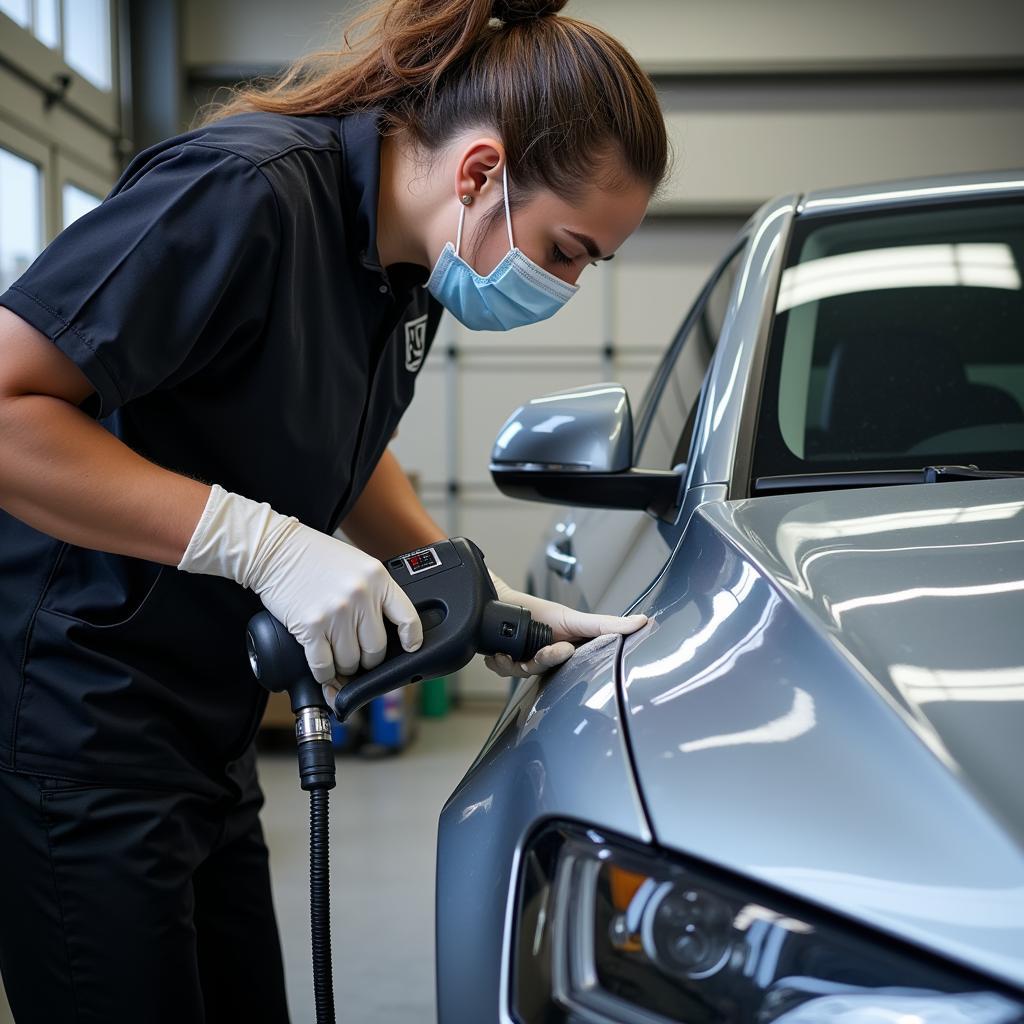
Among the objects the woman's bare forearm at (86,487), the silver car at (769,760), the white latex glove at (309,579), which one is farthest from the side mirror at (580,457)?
the woman's bare forearm at (86,487)

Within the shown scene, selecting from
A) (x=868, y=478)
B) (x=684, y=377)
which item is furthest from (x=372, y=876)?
(x=868, y=478)

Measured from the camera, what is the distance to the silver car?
22.3 inches

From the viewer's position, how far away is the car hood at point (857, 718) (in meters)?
0.56

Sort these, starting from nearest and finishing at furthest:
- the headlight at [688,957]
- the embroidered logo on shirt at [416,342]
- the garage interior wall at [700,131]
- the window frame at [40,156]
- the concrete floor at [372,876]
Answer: the headlight at [688,957], the embroidered logo on shirt at [416,342], the concrete floor at [372,876], the window frame at [40,156], the garage interior wall at [700,131]

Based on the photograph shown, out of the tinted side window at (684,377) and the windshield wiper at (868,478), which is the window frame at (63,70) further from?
the windshield wiper at (868,478)

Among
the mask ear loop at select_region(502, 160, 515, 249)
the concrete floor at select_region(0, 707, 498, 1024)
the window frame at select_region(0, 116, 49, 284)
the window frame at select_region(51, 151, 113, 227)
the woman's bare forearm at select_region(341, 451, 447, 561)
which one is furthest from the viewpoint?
the window frame at select_region(51, 151, 113, 227)

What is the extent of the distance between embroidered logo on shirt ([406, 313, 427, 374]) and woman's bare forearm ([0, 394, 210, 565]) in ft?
1.51

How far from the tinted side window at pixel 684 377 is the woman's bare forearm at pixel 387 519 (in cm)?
34

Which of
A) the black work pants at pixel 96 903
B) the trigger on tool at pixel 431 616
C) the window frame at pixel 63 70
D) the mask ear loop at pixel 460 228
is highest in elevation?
the window frame at pixel 63 70

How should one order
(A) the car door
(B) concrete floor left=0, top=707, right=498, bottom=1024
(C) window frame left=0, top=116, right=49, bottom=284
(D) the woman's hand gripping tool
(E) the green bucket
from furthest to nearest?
(E) the green bucket
(C) window frame left=0, top=116, right=49, bottom=284
(B) concrete floor left=0, top=707, right=498, bottom=1024
(A) the car door
(D) the woman's hand gripping tool

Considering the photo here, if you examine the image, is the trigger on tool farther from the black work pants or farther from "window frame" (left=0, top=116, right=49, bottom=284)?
"window frame" (left=0, top=116, right=49, bottom=284)

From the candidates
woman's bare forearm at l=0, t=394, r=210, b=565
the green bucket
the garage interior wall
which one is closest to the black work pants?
woman's bare forearm at l=0, t=394, r=210, b=565

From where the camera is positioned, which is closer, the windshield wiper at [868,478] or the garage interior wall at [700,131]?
the windshield wiper at [868,478]

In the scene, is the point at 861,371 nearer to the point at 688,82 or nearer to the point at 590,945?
the point at 590,945
